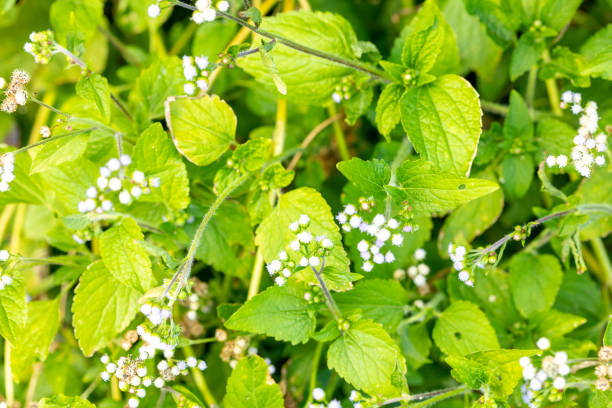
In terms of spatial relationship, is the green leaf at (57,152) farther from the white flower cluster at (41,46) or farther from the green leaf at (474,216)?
the green leaf at (474,216)

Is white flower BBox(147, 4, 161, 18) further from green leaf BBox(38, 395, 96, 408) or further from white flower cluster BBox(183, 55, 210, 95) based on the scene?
green leaf BBox(38, 395, 96, 408)

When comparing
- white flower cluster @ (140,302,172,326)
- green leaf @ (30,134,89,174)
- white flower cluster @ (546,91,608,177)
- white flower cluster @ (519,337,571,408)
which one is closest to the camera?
white flower cluster @ (519,337,571,408)

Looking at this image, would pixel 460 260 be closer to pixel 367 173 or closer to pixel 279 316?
pixel 367 173

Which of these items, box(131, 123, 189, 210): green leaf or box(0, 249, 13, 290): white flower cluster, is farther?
box(131, 123, 189, 210): green leaf

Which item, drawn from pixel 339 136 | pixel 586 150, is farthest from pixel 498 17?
pixel 339 136

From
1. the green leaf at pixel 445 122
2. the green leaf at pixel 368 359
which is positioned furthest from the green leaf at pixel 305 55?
the green leaf at pixel 368 359

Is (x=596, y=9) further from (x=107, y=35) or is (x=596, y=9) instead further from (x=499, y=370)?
(x=107, y=35)

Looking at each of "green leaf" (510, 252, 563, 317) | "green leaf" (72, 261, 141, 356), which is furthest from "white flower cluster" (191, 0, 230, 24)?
"green leaf" (510, 252, 563, 317)
